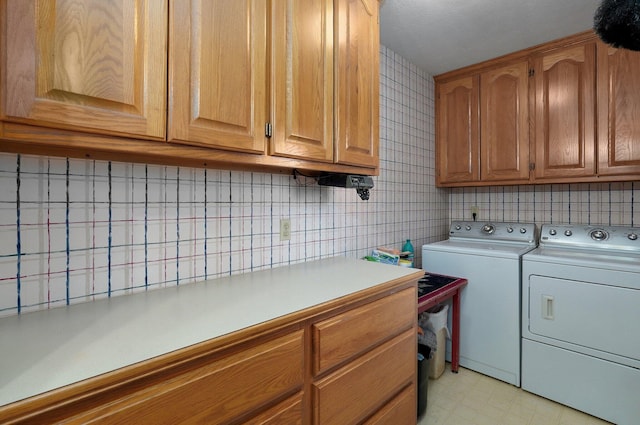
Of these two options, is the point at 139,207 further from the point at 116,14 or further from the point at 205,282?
the point at 116,14

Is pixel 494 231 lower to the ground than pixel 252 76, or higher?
lower

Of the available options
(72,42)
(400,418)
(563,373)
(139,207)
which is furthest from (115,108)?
(563,373)

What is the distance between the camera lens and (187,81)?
0.97m

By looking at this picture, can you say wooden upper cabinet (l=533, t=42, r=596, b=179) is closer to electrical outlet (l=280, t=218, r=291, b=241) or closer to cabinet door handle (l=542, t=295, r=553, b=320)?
cabinet door handle (l=542, t=295, r=553, b=320)

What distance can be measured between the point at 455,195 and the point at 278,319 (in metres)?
2.70

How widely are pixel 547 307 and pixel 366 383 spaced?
1.46 meters

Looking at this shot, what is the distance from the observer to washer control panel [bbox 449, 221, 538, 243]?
2.52 meters

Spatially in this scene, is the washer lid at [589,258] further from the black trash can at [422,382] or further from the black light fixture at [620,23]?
the black light fixture at [620,23]

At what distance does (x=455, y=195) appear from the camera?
3135mm

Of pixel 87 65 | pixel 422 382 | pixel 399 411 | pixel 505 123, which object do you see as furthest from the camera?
pixel 505 123

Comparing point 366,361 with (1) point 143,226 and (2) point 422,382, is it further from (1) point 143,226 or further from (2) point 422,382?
(1) point 143,226

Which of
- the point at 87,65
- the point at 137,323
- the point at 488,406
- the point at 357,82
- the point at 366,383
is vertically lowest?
the point at 488,406

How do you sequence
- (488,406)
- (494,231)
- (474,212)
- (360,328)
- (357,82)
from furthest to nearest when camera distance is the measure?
1. (474,212)
2. (494,231)
3. (488,406)
4. (357,82)
5. (360,328)

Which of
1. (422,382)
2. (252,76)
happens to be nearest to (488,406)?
(422,382)
